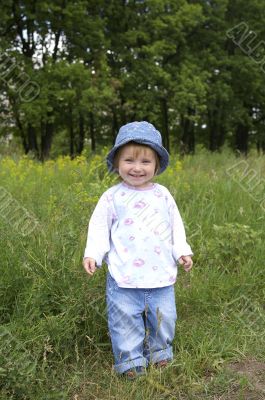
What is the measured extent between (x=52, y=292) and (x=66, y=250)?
0.35m

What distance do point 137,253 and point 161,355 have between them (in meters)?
0.66

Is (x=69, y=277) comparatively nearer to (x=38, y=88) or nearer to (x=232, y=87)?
(x=38, y=88)

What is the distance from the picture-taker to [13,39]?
19.9 metres

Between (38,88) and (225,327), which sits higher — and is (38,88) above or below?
above

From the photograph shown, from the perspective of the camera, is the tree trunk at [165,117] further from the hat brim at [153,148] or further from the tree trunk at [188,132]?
the hat brim at [153,148]

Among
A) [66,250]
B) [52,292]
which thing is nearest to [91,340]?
[52,292]

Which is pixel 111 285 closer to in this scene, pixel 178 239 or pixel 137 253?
pixel 137 253

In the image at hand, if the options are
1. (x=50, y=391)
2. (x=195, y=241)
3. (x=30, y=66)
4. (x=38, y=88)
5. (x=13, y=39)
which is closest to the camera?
(x=50, y=391)

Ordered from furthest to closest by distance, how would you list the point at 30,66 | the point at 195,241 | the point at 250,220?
1. the point at 30,66
2. the point at 250,220
3. the point at 195,241

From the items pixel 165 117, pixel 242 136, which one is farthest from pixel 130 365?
pixel 242 136

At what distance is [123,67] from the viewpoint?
868 inches

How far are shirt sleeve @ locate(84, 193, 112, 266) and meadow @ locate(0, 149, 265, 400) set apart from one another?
1.41ft

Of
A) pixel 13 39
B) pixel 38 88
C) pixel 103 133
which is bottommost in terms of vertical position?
pixel 103 133

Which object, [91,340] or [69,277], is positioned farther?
[69,277]
